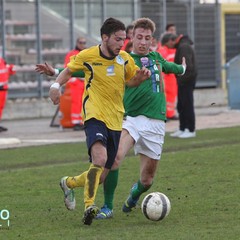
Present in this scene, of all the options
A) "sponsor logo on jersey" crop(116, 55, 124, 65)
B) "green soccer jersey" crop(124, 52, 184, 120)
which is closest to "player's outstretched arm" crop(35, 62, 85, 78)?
"sponsor logo on jersey" crop(116, 55, 124, 65)

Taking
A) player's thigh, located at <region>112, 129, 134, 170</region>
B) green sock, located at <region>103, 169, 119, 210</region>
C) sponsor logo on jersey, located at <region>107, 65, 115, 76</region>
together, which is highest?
sponsor logo on jersey, located at <region>107, 65, 115, 76</region>

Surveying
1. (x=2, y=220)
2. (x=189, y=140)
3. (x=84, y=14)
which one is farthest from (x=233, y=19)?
(x=2, y=220)

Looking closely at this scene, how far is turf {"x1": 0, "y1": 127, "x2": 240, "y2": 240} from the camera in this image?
29.3ft

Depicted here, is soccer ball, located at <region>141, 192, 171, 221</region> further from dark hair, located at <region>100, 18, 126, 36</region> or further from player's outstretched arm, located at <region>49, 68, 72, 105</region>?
dark hair, located at <region>100, 18, 126, 36</region>

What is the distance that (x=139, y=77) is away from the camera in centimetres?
970

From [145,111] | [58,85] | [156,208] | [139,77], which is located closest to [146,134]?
[145,111]

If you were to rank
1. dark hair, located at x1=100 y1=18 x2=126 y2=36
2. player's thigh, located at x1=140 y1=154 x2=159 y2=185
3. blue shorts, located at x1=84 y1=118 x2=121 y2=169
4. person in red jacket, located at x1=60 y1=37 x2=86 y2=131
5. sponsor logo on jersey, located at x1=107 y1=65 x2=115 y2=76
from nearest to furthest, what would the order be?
blue shorts, located at x1=84 y1=118 x2=121 y2=169 < dark hair, located at x1=100 y1=18 x2=126 y2=36 < sponsor logo on jersey, located at x1=107 y1=65 x2=115 y2=76 < player's thigh, located at x1=140 y1=154 x2=159 y2=185 < person in red jacket, located at x1=60 y1=37 x2=86 y2=131

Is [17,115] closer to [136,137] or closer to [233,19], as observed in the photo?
[233,19]

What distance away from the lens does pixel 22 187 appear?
40.2ft

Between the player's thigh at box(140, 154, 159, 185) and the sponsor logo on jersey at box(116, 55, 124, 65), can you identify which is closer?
the sponsor logo on jersey at box(116, 55, 124, 65)

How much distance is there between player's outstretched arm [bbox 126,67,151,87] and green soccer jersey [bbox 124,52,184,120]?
43cm

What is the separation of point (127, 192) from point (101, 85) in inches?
99.2

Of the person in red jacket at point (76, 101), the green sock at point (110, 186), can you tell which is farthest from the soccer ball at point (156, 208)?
the person in red jacket at point (76, 101)

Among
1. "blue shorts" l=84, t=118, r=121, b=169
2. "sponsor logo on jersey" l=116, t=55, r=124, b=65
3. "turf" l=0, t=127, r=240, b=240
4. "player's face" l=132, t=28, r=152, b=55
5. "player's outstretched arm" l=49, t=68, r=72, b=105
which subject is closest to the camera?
"turf" l=0, t=127, r=240, b=240
